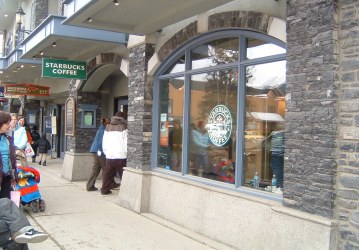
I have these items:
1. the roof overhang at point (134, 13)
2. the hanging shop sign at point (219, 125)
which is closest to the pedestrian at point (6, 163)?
the roof overhang at point (134, 13)

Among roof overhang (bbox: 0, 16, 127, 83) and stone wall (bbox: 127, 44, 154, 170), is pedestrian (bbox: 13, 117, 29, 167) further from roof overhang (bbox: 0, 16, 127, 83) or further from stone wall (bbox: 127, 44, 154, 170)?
roof overhang (bbox: 0, 16, 127, 83)

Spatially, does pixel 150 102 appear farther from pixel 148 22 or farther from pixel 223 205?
pixel 223 205

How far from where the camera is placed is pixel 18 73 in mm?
14836

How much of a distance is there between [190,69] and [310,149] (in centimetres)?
311

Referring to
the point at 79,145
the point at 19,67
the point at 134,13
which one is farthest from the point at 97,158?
the point at 19,67

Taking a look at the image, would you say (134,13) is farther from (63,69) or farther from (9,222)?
(63,69)

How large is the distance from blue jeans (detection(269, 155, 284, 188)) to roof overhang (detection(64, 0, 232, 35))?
2224 millimetres

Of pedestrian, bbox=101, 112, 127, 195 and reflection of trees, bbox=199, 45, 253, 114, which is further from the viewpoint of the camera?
pedestrian, bbox=101, 112, 127, 195

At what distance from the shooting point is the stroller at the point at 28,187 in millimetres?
7096

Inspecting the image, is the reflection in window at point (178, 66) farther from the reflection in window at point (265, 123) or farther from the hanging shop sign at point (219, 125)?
the reflection in window at point (265, 123)

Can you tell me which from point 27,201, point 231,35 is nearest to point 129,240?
point 27,201

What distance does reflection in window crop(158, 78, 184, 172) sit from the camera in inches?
288

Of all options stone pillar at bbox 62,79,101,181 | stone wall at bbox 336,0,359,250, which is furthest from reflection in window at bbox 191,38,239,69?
stone pillar at bbox 62,79,101,181

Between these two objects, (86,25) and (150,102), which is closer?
(86,25)
